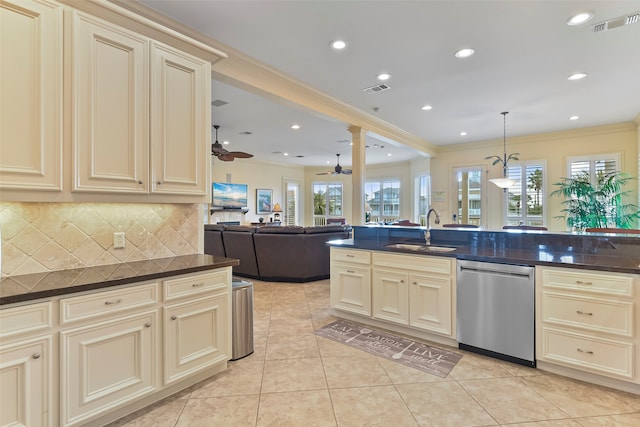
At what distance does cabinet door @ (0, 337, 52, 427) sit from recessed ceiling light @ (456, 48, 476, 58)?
12.8 feet

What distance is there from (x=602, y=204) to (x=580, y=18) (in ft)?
15.1

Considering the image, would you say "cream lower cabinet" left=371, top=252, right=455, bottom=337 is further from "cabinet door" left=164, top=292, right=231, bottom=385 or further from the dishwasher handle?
"cabinet door" left=164, top=292, right=231, bottom=385

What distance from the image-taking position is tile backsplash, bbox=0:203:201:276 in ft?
6.25

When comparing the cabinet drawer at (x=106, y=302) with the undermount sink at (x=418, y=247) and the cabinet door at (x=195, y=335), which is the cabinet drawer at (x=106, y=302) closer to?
the cabinet door at (x=195, y=335)

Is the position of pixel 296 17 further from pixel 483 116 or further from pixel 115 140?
pixel 483 116

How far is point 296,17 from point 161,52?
42.9 inches

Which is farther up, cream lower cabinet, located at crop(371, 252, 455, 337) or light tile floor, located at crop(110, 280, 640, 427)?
cream lower cabinet, located at crop(371, 252, 455, 337)

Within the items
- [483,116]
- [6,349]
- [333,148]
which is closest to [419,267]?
[6,349]

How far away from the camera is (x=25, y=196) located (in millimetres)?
1727

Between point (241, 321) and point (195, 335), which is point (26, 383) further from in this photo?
point (241, 321)

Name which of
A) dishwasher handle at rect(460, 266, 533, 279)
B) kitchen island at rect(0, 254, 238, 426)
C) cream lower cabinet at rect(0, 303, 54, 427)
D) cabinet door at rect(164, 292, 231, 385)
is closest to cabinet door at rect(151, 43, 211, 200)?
kitchen island at rect(0, 254, 238, 426)

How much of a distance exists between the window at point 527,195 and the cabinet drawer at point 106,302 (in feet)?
24.5

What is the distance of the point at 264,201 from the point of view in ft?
34.0

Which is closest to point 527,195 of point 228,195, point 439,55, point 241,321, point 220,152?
point 439,55
